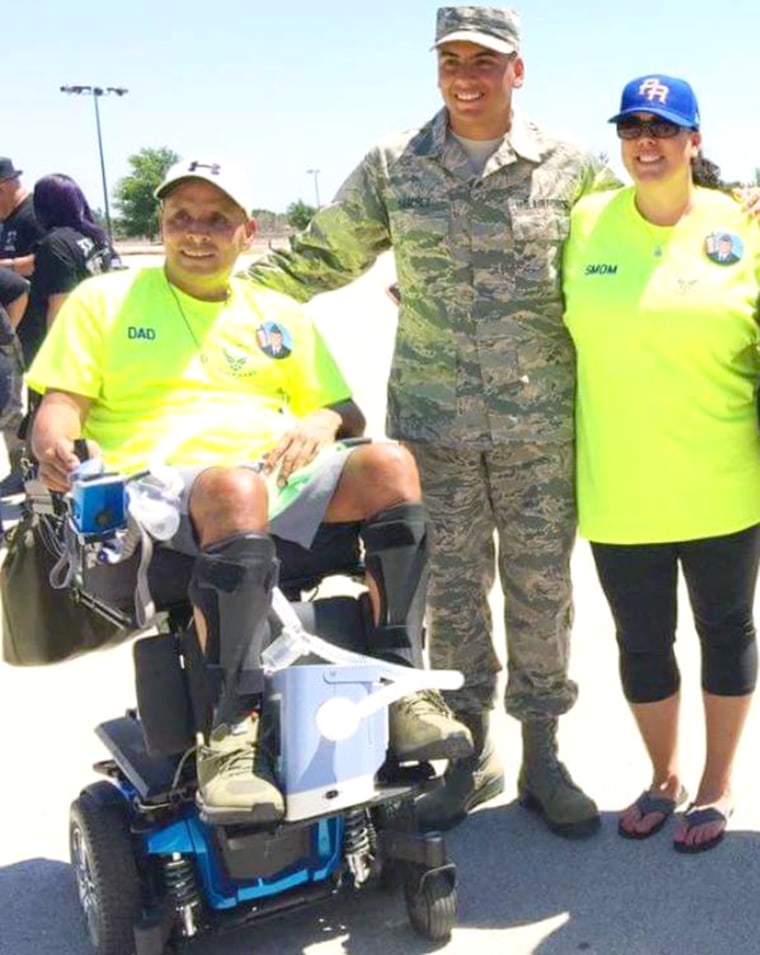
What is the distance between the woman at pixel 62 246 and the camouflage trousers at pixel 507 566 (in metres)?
3.82

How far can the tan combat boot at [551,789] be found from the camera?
356cm

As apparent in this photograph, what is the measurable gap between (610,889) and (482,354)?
1.50 m

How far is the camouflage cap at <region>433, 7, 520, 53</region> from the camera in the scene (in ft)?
10.7

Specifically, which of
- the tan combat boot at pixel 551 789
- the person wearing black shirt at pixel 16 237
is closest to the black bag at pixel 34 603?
the tan combat boot at pixel 551 789

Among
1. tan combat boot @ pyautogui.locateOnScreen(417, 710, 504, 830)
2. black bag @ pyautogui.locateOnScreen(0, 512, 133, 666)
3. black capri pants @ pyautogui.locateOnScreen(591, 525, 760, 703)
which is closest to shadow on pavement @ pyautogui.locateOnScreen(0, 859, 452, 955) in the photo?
tan combat boot @ pyautogui.locateOnScreen(417, 710, 504, 830)

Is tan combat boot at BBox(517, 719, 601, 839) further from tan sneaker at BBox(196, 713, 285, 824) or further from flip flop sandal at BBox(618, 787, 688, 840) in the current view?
tan sneaker at BBox(196, 713, 285, 824)

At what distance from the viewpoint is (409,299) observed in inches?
141

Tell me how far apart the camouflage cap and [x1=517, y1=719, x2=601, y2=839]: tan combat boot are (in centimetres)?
196

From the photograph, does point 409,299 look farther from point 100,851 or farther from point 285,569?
point 100,851

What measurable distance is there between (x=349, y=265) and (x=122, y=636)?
131 cm

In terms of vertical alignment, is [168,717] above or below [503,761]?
above

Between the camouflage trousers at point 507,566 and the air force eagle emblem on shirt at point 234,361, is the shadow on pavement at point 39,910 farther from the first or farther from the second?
the air force eagle emblem on shirt at point 234,361

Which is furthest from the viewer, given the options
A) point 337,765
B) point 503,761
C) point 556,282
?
point 503,761

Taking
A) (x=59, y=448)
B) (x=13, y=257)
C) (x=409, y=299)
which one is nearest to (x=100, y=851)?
(x=59, y=448)
